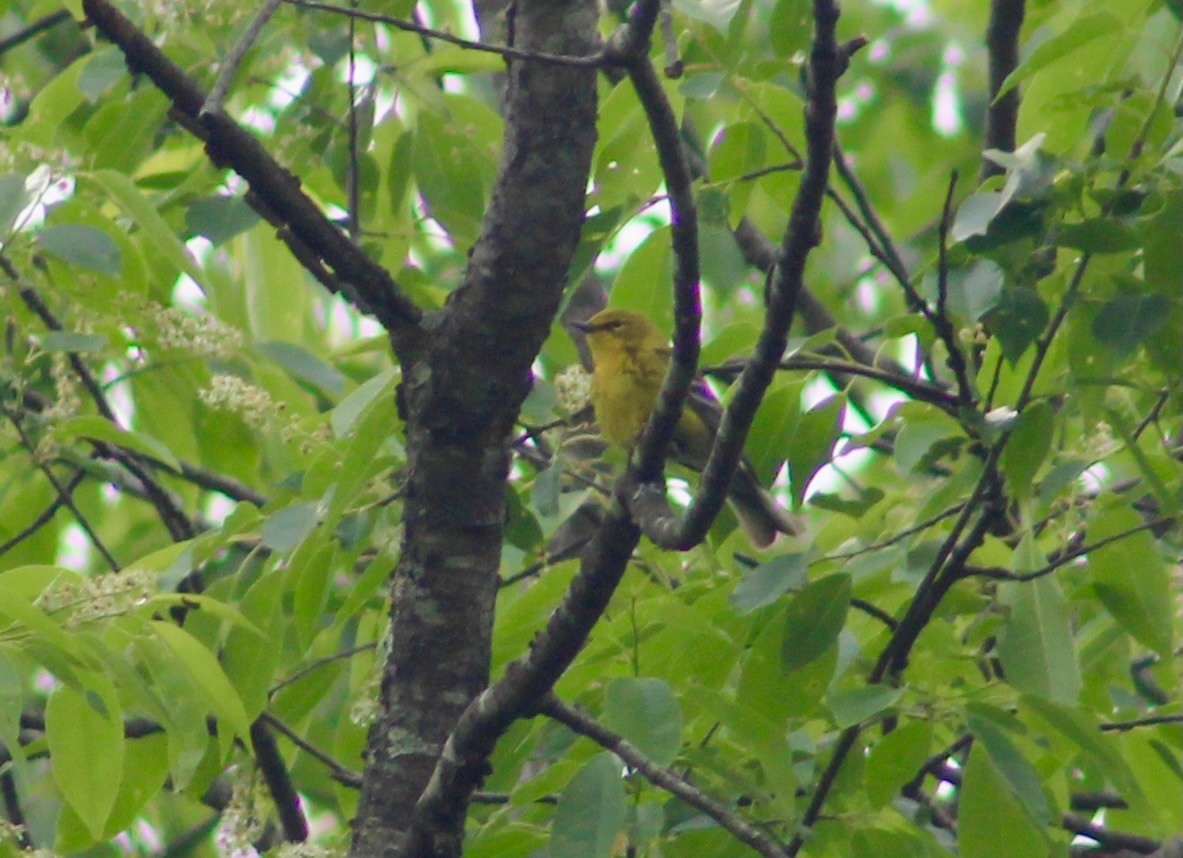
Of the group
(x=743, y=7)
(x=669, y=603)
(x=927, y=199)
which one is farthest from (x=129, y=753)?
(x=927, y=199)

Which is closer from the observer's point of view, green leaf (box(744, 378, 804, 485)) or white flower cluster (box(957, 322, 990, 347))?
white flower cluster (box(957, 322, 990, 347))

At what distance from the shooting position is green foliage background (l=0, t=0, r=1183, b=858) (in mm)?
2648

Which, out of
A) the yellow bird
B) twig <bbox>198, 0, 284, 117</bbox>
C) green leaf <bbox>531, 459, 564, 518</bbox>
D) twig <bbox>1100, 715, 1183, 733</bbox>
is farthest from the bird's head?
twig <bbox>198, 0, 284, 117</bbox>

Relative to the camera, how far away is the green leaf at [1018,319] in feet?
8.30

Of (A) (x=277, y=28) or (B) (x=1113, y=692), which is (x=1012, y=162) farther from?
(B) (x=1113, y=692)

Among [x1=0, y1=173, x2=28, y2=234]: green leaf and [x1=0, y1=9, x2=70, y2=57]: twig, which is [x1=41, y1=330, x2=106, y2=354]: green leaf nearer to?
[x1=0, y1=173, x2=28, y2=234]: green leaf

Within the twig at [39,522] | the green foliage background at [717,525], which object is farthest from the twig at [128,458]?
the twig at [39,522]

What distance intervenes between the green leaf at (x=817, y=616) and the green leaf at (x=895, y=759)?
210mm

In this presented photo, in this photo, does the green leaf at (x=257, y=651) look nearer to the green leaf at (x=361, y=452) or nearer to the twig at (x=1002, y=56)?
the green leaf at (x=361, y=452)

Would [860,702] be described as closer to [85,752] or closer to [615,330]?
[85,752]

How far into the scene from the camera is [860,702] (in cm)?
267

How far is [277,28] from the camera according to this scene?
3973 millimetres

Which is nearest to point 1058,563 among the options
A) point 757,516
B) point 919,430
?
point 919,430

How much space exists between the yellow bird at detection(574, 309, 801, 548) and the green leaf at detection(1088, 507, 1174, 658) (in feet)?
5.47
